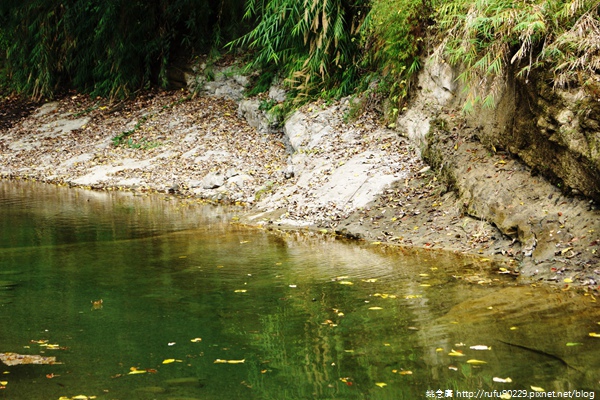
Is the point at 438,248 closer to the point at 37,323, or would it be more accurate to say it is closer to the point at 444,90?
the point at 444,90

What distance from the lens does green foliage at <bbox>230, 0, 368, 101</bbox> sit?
40.7ft

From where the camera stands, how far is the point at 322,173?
32.9 ft

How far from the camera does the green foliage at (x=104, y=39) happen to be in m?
17.8

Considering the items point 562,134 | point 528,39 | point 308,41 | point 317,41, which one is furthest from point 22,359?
point 308,41

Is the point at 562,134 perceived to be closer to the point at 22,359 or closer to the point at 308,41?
the point at 22,359

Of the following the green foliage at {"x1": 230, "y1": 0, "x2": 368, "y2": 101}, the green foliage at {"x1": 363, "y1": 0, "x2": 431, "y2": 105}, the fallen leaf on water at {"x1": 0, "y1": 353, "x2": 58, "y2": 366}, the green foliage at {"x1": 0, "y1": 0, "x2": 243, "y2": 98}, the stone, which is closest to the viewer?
the fallen leaf on water at {"x1": 0, "y1": 353, "x2": 58, "y2": 366}

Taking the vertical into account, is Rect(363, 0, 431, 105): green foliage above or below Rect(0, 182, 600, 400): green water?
above

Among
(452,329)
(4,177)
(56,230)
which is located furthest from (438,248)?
(4,177)

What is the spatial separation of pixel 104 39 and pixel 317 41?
8.27 m

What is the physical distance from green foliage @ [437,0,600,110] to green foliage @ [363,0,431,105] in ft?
6.54

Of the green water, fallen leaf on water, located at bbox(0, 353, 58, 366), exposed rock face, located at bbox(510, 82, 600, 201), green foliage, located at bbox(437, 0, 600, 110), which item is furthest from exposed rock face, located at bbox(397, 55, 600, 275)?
fallen leaf on water, located at bbox(0, 353, 58, 366)

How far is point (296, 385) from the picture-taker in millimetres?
3836

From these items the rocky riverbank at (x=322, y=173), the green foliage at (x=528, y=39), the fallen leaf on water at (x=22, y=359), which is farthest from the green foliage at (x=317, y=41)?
the fallen leaf on water at (x=22, y=359)

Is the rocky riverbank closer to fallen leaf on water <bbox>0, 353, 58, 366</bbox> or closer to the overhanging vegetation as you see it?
the overhanging vegetation
